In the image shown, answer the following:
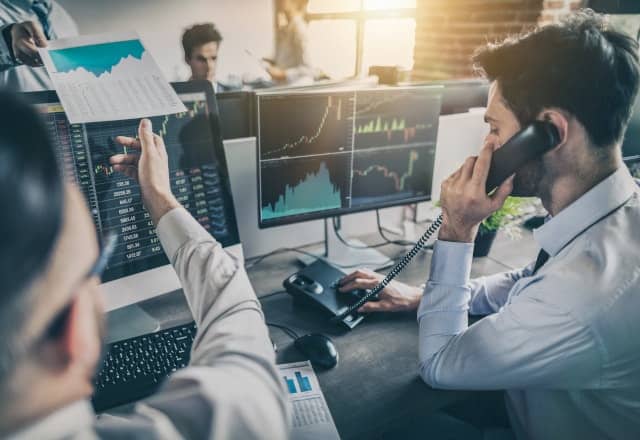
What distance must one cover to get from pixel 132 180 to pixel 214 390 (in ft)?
1.95

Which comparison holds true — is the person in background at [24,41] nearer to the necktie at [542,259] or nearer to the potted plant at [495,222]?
the necktie at [542,259]

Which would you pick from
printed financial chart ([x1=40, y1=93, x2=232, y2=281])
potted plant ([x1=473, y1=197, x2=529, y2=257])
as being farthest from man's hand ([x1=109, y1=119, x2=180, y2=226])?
potted plant ([x1=473, y1=197, x2=529, y2=257])

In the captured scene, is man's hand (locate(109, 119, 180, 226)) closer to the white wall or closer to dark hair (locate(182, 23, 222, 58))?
dark hair (locate(182, 23, 222, 58))

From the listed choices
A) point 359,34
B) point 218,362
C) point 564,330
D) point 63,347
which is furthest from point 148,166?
point 359,34

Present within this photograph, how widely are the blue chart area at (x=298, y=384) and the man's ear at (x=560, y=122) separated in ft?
2.27

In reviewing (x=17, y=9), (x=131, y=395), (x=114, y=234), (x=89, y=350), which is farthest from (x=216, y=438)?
(x=17, y=9)

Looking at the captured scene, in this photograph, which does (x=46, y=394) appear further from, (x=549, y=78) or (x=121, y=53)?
(x=549, y=78)

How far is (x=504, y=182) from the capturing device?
41.4 inches

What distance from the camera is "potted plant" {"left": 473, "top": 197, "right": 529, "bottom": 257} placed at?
1.41 meters

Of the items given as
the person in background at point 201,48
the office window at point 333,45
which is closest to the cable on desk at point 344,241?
the person in background at point 201,48

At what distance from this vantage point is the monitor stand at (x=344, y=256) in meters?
1.42

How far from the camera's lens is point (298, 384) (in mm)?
926

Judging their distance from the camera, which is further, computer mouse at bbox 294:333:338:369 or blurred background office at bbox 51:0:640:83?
blurred background office at bbox 51:0:640:83

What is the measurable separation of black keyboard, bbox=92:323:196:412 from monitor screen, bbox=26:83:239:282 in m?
0.15
